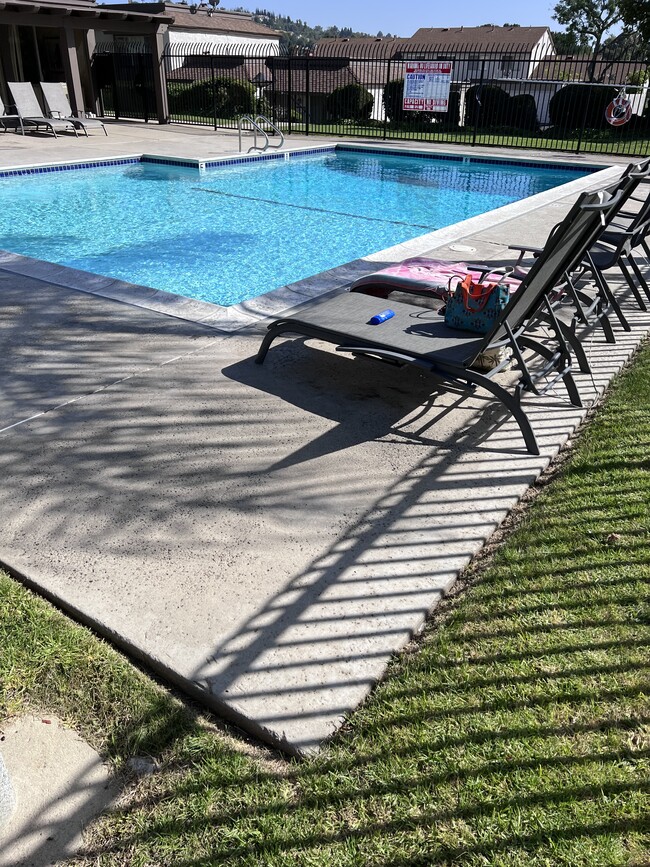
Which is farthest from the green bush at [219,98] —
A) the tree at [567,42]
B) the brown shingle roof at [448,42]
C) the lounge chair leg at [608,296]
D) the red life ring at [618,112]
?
the tree at [567,42]

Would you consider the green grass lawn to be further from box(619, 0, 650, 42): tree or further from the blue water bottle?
box(619, 0, 650, 42): tree

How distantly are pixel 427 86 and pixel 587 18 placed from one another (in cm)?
5843

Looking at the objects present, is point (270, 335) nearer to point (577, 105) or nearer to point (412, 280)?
point (412, 280)

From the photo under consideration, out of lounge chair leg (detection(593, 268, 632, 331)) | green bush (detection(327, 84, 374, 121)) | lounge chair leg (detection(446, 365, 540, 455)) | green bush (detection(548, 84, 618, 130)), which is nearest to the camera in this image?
lounge chair leg (detection(446, 365, 540, 455))

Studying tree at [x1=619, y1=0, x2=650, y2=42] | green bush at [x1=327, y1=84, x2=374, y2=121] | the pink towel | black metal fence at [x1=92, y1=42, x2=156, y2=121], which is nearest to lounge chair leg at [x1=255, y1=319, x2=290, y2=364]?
the pink towel

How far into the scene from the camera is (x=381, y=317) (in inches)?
169

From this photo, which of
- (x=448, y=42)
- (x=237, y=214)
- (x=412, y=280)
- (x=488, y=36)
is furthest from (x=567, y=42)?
(x=412, y=280)

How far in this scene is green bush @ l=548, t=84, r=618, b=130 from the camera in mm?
25391

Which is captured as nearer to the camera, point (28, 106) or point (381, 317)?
point (381, 317)

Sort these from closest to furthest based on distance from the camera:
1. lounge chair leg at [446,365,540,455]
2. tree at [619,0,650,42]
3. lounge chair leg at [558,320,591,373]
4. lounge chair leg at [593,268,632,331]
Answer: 1. lounge chair leg at [446,365,540,455]
2. lounge chair leg at [558,320,591,373]
3. lounge chair leg at [593,268,632,331]
4. tree at [619,0,650,42]

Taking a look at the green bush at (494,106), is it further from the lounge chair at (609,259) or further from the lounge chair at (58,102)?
the lounge chair at (609,259)

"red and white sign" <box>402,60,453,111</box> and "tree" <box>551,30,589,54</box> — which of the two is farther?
"tree" <box>551,30,589,54</box>

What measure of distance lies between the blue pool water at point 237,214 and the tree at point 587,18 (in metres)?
61.6

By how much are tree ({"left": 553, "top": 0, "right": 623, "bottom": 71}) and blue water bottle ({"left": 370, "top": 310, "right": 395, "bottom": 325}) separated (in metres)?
72.9
